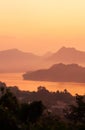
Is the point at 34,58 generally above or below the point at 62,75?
above

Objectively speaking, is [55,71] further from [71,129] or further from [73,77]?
[71,129]

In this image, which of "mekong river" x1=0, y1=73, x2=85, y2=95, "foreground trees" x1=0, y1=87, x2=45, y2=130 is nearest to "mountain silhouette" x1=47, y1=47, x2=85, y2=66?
"mekong river" x1=0, y1=73, x2=85, y2=95

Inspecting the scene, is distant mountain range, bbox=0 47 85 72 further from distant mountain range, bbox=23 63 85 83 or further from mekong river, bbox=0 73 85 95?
mekong river, bbox=0 73 85 95

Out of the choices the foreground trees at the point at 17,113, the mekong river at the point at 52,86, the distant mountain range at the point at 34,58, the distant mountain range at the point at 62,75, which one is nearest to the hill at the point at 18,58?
the distant mountain range at the point at 34,58

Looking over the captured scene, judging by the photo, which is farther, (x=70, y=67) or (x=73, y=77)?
(x=70, y=67)

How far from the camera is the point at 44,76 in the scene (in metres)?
89.3

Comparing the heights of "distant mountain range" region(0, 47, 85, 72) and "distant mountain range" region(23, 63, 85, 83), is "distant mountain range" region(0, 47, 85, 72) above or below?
above

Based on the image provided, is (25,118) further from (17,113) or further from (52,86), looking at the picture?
(52,86)

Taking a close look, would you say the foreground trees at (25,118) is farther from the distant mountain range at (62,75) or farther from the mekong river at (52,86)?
the distant mountain range at (62,75)

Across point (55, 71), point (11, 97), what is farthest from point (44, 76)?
point (11, 97)

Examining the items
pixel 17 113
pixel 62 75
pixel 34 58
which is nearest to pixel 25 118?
pixel 17 113

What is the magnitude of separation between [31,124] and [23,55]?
156080 millimetres

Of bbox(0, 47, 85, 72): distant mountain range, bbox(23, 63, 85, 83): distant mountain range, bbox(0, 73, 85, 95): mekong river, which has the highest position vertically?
bbox(0, 47, 85, 72): distant mountain range

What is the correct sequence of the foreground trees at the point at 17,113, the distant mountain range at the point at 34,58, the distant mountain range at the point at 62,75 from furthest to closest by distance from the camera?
the distant mountain range at the point at 34,58
the distant mountain range at the point at 62,75
the foreground trees at the point at 17,113
